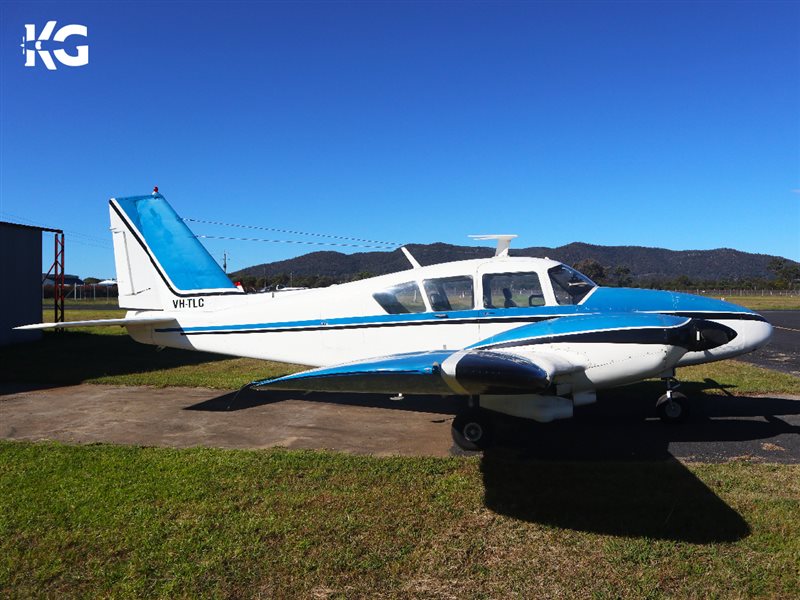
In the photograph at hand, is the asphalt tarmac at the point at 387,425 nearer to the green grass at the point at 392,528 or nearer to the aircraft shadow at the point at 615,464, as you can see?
the aircraft shadow at the point at 615,464

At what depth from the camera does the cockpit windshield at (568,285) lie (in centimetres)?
695

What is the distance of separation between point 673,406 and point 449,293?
12.0 feet

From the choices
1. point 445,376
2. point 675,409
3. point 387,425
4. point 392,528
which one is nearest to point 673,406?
point 675,409

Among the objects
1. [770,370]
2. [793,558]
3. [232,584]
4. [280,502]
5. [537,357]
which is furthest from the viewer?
[770,370]

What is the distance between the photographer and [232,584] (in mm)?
3500

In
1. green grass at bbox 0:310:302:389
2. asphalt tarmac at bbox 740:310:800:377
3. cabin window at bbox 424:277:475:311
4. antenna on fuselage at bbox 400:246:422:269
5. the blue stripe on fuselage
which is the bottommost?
asphalt tarmac at bbox 740:310:800:377

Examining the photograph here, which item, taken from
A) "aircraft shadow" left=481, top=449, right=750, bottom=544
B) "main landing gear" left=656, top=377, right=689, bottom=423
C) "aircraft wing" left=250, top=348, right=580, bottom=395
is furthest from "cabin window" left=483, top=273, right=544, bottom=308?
"main landing gear" left=656, top=377, right=689, bottom=423

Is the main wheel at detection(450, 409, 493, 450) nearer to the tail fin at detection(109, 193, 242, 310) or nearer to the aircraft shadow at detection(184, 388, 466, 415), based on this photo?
the aircraft shadow at detection(184, 388, 466, 415)

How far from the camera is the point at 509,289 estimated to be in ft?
23.1

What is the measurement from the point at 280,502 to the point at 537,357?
3002 mm

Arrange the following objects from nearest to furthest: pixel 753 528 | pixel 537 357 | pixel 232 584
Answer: pixel 232 584, pixel 753 528, pixel 537 357

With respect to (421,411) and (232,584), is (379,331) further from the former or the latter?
(232,584)

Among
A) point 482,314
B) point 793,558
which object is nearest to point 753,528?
point 793,558

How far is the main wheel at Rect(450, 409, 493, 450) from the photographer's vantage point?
628cm
